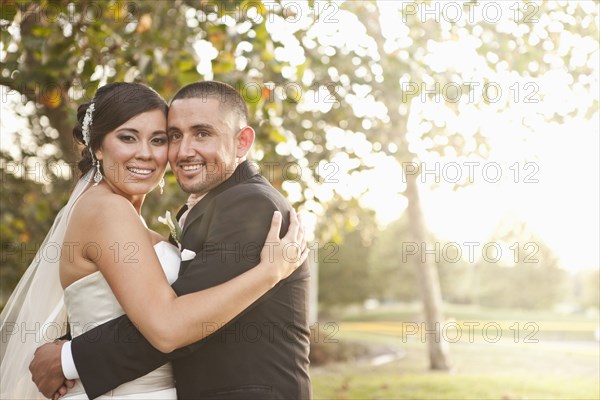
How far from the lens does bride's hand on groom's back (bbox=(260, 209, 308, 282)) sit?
2.99m

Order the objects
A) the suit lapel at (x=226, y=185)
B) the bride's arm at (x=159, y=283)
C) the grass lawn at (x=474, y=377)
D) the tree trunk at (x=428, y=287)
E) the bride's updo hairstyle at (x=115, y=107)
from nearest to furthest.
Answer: the bride's arm at (x=159, y=283), the suit lapel at (x=226, y=185), the bride's updo hairstyle at (x=115, y=107), the grass lawn at (x=474, y=377), the tree trunk at (x=428, y=287)

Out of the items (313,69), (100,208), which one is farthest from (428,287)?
(100,208)

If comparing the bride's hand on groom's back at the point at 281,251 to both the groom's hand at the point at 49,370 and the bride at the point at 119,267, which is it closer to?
the bride at the point at 119,267

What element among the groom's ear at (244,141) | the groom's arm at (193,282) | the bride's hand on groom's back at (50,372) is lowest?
the bride's hand on groom's back at (50,372)

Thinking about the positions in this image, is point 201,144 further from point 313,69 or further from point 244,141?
point 313,69

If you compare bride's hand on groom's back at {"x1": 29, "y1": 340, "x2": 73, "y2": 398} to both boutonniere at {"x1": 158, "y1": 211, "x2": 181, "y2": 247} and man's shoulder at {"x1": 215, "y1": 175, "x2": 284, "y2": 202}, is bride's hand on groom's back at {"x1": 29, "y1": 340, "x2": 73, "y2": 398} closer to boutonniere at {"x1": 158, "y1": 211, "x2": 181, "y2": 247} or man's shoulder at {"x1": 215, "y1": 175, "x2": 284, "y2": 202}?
boutonniere at {"x1": 158, "y1": 211, "x2": 181, "y2": 247}

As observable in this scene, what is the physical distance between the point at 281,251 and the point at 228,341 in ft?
1.50

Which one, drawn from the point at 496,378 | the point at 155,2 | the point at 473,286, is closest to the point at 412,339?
the point at 496,378

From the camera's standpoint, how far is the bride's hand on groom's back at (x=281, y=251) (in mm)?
2994

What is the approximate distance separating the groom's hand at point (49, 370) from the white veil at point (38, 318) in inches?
12.5

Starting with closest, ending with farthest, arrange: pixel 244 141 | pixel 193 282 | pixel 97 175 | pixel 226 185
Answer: pixel 193 282 → pixel 226 185 → pixel 97 175 → pixel 244 141

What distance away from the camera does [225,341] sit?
3.01 m

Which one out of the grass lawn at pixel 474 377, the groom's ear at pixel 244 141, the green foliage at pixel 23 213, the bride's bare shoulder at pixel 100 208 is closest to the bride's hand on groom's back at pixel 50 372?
the bride's bare shoulder at pixel 100 208

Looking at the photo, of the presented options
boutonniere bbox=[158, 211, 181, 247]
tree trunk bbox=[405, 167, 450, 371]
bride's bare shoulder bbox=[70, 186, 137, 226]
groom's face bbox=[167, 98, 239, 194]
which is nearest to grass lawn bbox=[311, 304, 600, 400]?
tree trunk bbox=[405, 167, 450, 371]
